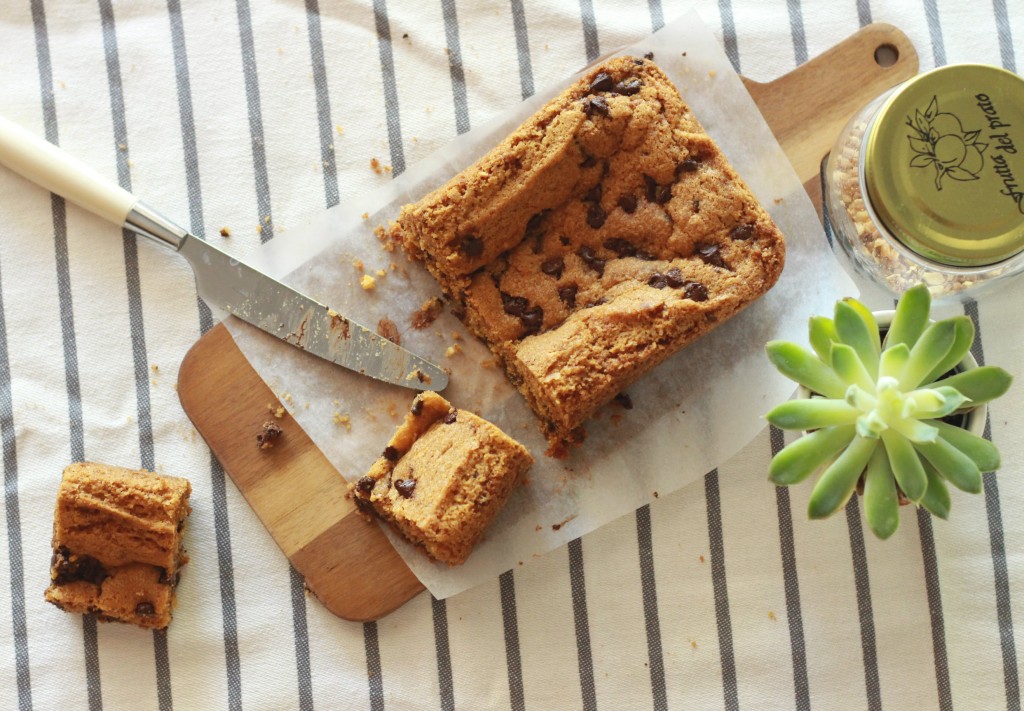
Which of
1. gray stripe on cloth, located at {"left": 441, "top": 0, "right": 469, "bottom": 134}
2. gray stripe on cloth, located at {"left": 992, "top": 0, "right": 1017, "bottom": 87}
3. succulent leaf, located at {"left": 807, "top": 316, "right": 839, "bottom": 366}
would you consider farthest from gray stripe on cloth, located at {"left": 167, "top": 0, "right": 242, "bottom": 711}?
gray stripe on cloth, located at {"left": 992, "top": 0, "right": 1017, "bottom": 87}

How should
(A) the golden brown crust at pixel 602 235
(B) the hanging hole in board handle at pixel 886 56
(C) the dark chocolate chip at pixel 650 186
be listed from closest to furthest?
(A) the golden brown crust at pixel 602 235
(C) the dark chocolate chip at pixel 650 186
(B) the hanging hole in board handle at pixel 886 56

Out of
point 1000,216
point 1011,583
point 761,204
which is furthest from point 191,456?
point 1011,583

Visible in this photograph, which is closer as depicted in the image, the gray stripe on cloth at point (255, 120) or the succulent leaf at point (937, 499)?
the succulent leaf at point (937, 499)

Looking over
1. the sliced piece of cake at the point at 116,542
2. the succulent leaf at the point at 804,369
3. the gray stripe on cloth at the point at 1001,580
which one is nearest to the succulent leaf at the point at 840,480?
the succulent leaf at the point at 804,369

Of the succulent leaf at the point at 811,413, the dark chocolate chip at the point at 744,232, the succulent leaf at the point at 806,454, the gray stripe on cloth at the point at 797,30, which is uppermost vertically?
the gray stripe on cloth at the point at 797,30

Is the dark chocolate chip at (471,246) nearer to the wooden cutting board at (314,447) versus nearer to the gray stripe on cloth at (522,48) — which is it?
the gray stripe on cloth at (522,48)

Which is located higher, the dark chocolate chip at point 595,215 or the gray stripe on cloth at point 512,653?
the dark chocolate chip at point 595,215

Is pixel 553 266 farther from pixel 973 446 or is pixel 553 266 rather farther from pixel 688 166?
pixel 973 446
